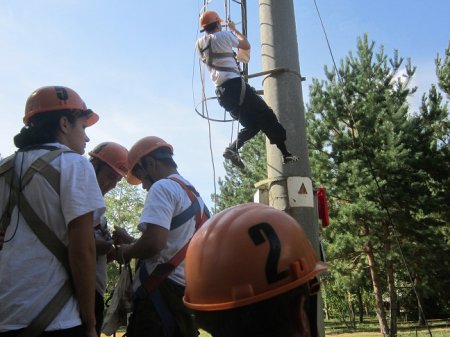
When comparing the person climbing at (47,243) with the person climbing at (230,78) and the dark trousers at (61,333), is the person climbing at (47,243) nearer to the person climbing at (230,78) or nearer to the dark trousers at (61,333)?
the dark trousers at (61,333)

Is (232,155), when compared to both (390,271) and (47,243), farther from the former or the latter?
(390,271)

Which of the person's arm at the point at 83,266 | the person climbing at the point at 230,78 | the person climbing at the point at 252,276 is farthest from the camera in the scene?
the person climbing at the point at 230,78

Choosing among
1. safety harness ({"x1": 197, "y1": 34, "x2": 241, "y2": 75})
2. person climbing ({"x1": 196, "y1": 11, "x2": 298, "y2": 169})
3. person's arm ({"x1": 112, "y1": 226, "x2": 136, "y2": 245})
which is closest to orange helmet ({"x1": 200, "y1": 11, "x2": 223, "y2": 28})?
person climbing ({"x1": 196, "y1": 11, "x2": 298, "y2": 169})

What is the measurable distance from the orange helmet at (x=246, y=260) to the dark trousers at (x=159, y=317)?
1079 millimetres

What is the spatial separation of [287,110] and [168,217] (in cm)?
158

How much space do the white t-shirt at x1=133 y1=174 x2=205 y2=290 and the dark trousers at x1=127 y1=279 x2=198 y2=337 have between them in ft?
0.23

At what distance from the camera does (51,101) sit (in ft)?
7.75

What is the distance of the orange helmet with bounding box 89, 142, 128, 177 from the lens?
3.37m

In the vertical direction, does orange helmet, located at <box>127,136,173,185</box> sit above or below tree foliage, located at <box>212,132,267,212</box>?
below

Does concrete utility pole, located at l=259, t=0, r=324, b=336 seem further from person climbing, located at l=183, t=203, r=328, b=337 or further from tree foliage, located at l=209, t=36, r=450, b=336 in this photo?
tree foliage, located at l=209, t=36, r=450, b=336

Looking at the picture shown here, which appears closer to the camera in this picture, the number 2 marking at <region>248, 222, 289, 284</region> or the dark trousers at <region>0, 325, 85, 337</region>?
the number 2 marking at <region>248, 222, 289, 284</region>

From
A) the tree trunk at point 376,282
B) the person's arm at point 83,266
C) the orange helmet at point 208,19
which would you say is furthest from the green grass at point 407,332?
the person's arm at point 83,266

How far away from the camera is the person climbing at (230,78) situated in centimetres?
431

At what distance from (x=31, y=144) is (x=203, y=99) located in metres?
3.13
